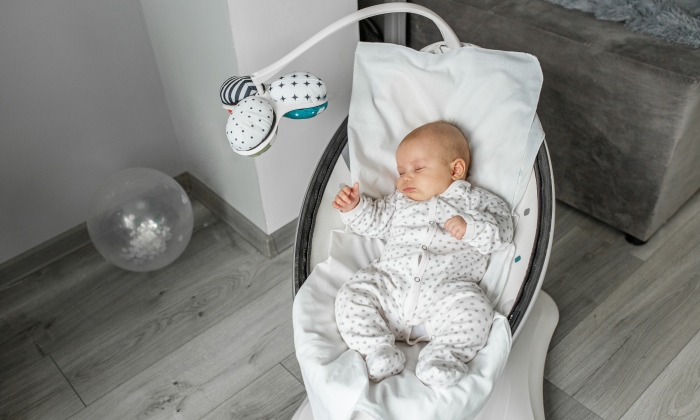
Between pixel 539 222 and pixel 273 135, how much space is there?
1.91ft

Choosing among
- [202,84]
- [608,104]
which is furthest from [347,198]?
[608,104]

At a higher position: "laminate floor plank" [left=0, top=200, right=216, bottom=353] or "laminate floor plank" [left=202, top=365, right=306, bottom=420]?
"laminate floor plank" [left=202, top=365, right=306, bottom=420]

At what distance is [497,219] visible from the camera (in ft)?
4.31

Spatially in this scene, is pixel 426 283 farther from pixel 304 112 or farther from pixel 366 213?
pixel 304 112

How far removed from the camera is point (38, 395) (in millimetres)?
1516

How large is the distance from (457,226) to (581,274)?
2.31 feet

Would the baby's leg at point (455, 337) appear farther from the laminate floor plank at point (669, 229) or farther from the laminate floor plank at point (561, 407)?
the laminate floor plank at point (669, 229)

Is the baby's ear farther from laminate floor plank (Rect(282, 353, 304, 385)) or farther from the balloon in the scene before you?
the balloon

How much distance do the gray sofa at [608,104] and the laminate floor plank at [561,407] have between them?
2.01 feet

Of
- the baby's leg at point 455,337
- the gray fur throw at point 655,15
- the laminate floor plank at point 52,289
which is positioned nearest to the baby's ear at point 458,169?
the baby's leg at point 455,337

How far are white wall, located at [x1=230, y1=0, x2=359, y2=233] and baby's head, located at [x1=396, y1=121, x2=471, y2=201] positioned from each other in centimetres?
44

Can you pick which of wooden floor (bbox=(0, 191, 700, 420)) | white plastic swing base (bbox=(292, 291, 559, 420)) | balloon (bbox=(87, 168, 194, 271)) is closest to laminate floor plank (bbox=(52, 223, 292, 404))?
wooden floor (bbox=(0, 191, 700, 420))

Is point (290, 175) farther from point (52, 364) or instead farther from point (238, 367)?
point (52, 364)

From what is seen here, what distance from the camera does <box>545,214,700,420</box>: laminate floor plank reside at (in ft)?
4.77
